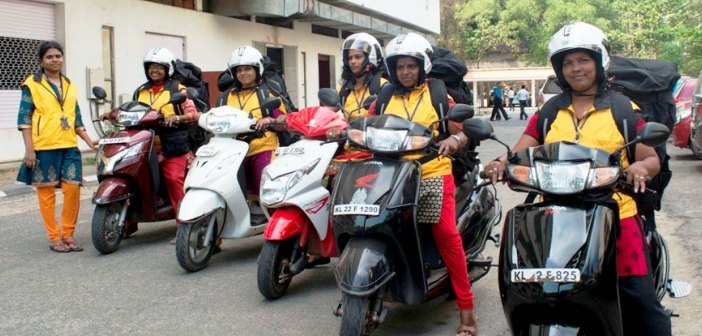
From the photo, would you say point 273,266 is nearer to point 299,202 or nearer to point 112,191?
point 299,202

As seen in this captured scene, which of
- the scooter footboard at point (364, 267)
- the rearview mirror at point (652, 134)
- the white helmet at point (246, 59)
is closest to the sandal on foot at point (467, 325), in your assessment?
the scooter footboard at point (364, 267)

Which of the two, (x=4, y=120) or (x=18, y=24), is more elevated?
(x=18, y=24)

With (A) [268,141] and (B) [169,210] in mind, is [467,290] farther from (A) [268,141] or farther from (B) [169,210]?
(B) [169,210]

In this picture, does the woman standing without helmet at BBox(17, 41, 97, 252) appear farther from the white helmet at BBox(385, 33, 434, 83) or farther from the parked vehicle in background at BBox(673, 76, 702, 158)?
the parked vehicle in background at BBox(673, 76, 702, 158)

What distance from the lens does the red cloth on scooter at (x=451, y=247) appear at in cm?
426

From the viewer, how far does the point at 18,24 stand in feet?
45.4

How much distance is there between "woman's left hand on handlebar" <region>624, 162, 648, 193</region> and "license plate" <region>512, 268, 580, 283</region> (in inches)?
20.6

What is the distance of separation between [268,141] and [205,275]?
53.1 inches

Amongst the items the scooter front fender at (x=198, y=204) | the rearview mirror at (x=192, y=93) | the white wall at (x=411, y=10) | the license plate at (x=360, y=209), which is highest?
the white wall at (x=411, y=10)

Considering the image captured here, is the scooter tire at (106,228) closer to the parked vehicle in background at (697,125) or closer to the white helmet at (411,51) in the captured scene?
the white helmet at (411,51)

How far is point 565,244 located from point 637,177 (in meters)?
0.48

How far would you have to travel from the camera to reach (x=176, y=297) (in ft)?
17.6

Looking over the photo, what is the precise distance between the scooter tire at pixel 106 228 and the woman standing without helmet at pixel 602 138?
13.2 feet

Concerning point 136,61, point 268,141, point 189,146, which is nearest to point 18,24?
point 136,61
